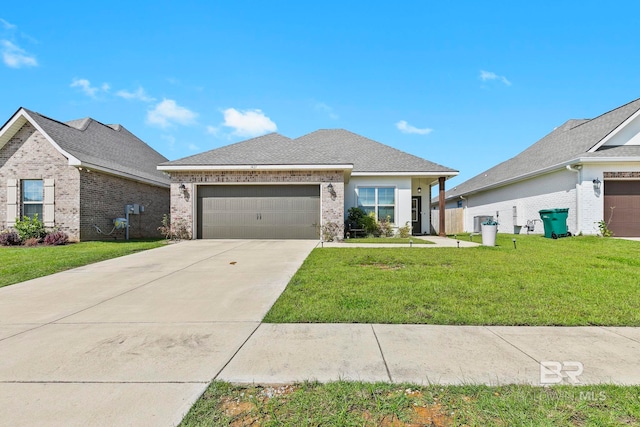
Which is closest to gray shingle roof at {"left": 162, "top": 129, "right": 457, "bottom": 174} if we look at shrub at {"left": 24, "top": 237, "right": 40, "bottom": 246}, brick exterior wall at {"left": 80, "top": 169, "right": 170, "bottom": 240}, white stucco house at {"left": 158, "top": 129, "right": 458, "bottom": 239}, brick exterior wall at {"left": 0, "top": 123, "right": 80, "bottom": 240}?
white stucco house at {"left": 158, "top": 129, "right": 458, "bottom": 239}

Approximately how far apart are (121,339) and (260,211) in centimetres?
992

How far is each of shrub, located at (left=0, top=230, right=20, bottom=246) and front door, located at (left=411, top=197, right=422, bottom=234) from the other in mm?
17697

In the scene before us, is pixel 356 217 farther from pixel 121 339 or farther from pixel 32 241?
pixel 32 241

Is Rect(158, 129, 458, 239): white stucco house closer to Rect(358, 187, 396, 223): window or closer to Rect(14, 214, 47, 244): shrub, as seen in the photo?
Rect(358, 187, 396, 223): window

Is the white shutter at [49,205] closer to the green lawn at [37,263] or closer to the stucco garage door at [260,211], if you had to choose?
the green lawn at [37,263]

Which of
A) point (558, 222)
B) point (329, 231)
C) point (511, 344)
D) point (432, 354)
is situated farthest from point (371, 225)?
point (432, 354)

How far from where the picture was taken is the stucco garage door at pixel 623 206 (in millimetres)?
12305

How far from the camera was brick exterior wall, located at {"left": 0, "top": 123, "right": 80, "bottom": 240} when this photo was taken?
489 inches

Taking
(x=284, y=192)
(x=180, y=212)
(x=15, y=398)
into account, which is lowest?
(x=15, y=398)

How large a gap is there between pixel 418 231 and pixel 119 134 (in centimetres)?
1865

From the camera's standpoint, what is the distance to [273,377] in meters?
2.38

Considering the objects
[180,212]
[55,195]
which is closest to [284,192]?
[180,212]

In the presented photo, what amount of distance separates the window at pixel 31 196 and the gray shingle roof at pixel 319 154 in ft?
18.2

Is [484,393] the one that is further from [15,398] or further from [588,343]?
[15,398]
